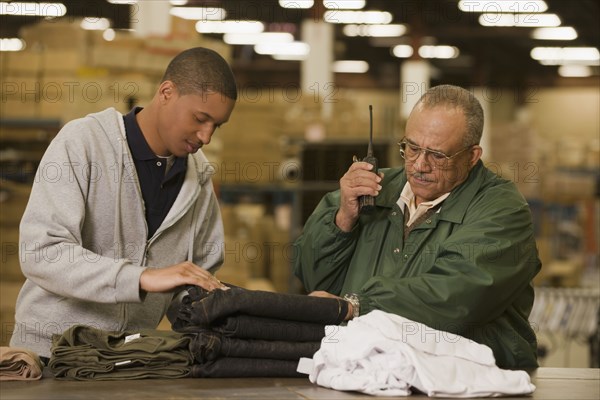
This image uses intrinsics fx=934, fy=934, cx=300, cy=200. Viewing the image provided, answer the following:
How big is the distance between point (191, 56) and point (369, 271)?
0.94 metres

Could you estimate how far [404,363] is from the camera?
249 cm

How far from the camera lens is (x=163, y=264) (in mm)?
3137

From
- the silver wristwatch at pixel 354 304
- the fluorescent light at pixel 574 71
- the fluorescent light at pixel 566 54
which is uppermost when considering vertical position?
the fluorescent light at pixel 566 54

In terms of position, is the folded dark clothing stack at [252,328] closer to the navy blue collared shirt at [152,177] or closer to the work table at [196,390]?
the work table at [196,390]

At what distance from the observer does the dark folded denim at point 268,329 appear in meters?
2.62

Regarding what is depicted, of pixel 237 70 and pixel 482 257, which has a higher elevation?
pixel 237 70

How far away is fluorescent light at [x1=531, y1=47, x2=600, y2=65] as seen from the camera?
80.2 ft

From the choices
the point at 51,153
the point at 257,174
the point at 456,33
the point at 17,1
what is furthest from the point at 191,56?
the point at 456,33

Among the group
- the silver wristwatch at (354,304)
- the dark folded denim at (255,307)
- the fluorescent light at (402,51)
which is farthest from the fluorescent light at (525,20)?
the dark folded denim at (255,307)

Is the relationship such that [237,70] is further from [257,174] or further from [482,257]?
[482,257]

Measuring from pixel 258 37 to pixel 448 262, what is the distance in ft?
70.7

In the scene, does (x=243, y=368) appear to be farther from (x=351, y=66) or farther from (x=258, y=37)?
(x=351, y=66)

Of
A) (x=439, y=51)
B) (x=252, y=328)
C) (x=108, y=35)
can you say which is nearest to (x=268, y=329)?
(x=252, y=328)

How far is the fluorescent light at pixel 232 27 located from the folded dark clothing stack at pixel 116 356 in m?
18.9
